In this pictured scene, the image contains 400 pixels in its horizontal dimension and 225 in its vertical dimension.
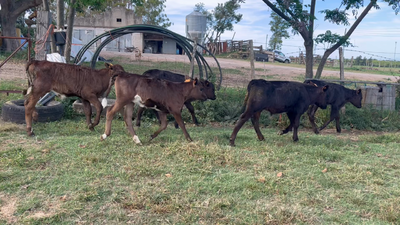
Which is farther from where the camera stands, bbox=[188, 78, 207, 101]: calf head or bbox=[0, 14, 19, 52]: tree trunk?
bbox=[0, 14, 19, 52]: tree trunk

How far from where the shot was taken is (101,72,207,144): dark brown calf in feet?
24.1

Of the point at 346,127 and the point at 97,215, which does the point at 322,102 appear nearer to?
the point at 346,127

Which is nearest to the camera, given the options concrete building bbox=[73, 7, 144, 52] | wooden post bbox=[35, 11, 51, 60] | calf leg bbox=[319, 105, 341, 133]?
calf leg bbox=[319, 105, 341, 133]

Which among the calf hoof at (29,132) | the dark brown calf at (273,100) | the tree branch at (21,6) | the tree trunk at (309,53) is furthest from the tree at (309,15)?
the tree branch at (21,6)

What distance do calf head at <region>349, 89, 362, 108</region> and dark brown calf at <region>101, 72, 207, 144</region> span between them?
5774mm

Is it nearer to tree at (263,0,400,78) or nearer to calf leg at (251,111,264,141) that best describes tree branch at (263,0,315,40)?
tree at (263,0,400,78)

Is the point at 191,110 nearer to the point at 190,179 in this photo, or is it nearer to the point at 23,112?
the point at 23,112

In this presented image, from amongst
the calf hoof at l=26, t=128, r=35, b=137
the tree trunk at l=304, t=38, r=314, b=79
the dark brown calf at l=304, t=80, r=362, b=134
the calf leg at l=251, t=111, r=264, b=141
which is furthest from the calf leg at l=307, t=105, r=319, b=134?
the calf hoof at l=26, t=128, r=35, b=137

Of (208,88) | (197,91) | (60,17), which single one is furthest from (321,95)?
(60,17)

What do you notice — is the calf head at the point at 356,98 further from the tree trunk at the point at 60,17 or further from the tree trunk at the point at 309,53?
the tree trunk at the point at 60,17

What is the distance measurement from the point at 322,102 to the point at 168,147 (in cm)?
466

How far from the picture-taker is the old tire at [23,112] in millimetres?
8516

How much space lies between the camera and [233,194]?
491 centimetres

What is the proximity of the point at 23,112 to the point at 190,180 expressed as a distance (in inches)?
202
